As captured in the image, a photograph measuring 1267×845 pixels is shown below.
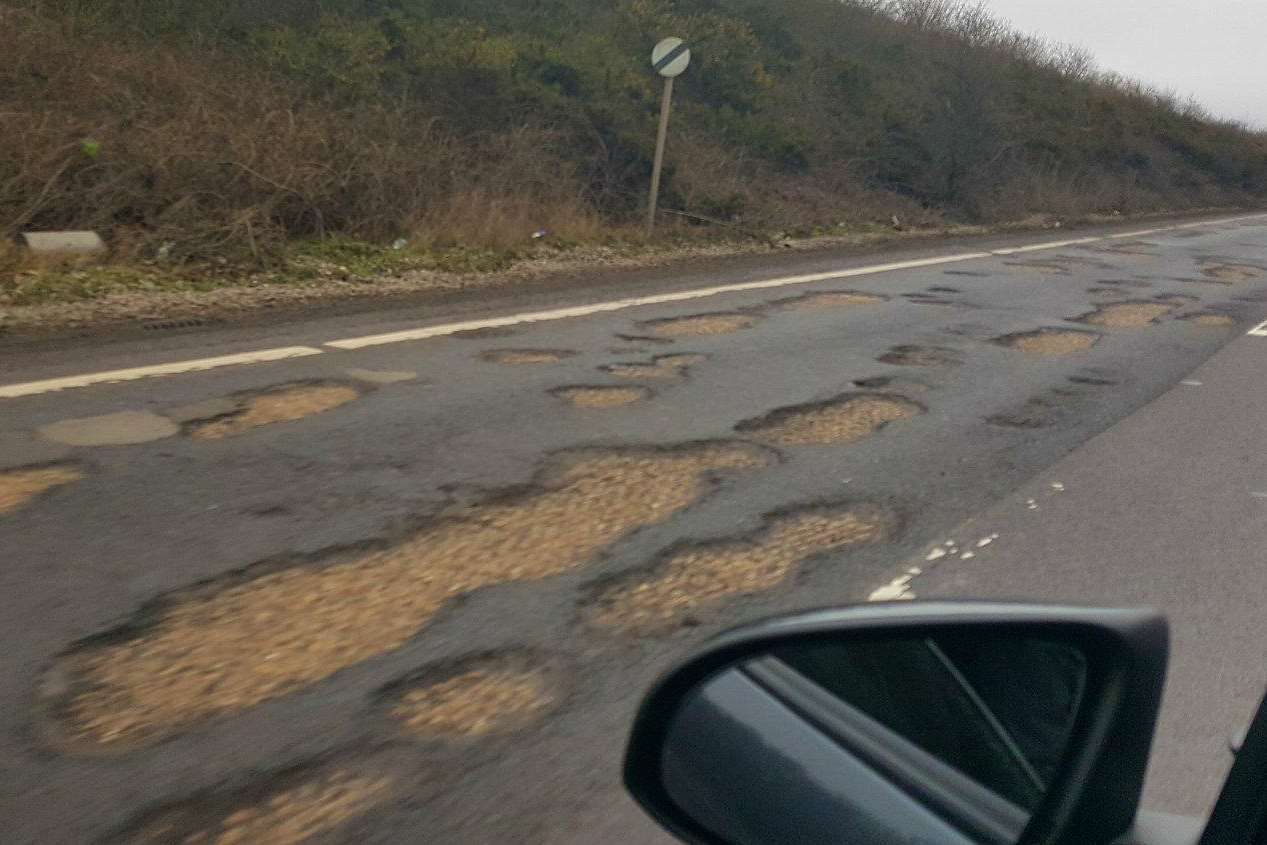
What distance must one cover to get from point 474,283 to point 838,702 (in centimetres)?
940

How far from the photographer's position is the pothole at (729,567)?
156 inches

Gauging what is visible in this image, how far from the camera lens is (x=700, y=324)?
9250 millimetres

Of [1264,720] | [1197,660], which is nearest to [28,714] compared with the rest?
[1264,720]

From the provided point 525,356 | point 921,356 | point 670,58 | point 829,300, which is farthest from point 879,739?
point 670,58

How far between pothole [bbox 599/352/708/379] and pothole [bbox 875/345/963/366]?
49.5 inches

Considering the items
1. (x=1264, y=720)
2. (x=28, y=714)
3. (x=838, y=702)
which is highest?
(x=1264, y=720)

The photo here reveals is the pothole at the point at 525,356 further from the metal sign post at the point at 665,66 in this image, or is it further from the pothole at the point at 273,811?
the metal sign post at the point at 665,66

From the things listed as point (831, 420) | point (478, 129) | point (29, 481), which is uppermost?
point (478, 129)

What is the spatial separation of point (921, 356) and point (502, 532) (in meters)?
4.52

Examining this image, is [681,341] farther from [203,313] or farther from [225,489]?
[225,489]

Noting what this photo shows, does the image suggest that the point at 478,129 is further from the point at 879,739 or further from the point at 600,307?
the point at 879,739

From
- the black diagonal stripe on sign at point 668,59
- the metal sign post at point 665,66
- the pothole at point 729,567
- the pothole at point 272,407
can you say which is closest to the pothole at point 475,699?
the pothole at point 729,567

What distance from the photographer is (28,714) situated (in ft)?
10.3

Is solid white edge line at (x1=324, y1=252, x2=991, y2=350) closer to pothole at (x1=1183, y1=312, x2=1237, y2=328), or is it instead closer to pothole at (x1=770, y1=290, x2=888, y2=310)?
pothole at (x1=770, y1=290, x2=888, y2=310)
